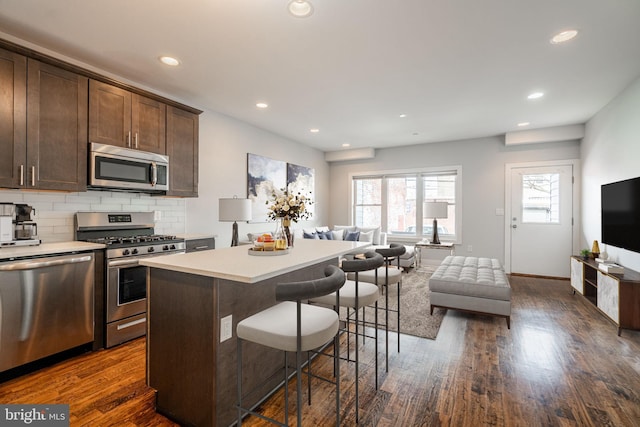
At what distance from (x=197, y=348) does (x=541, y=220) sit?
6.10 meters

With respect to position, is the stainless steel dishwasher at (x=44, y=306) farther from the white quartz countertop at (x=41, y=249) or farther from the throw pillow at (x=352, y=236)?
A: the throw pillow at (x=352, y=236)

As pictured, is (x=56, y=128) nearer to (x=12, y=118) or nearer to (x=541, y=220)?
(x=12, y=118)

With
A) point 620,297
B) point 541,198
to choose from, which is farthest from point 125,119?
point 541,198

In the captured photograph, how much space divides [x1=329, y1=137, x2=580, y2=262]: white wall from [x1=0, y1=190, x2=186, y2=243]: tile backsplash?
16.9ft

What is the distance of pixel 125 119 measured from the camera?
304 cm

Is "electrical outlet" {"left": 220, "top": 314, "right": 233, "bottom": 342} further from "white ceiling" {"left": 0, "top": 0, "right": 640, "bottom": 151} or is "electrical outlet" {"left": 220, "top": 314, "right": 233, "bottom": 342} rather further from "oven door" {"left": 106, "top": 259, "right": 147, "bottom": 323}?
"white ceiling" {"left": 0, "top": 0, "right": 640, "bottom": 151}

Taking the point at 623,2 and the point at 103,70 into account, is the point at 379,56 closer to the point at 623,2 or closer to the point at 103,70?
the point at 623,2

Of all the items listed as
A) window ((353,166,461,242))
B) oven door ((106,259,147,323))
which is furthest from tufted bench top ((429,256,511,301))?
oven door ((106,259,147,323))

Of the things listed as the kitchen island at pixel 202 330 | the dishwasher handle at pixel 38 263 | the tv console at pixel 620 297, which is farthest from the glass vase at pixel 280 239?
the tv console at pixel 620 297

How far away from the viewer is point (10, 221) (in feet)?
7.88

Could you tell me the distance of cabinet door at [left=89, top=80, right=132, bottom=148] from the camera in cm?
280

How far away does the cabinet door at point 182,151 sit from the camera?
3502mm

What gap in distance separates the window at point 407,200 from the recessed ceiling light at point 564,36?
3.76 metres

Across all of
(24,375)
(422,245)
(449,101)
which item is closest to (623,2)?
(449,101)
